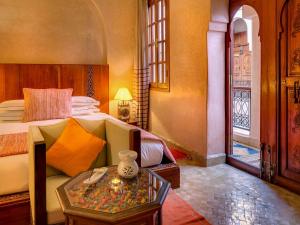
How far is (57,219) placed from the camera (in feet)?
5.79

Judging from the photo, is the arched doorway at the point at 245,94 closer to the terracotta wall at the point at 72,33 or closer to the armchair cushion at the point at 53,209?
the terracotta wall at the point at 72,33

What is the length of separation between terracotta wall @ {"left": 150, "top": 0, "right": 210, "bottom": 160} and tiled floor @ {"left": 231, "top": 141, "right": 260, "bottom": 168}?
641mm

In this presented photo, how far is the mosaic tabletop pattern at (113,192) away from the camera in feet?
4.51

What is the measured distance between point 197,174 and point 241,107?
2545 millimetres

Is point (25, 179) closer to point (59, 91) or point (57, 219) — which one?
point (57, 219)

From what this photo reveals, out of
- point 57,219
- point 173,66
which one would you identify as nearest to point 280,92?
point 173,66

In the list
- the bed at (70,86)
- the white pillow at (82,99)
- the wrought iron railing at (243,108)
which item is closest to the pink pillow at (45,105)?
the bed at (70,86)

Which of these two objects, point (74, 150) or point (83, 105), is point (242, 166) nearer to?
point (74, 150)

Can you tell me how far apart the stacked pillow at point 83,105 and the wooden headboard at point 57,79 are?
28 cm

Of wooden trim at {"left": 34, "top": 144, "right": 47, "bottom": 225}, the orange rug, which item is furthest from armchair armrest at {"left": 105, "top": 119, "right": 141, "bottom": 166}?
wooden trim at {"left": 34, "top": 144, "right": 47, "bottom": 225}

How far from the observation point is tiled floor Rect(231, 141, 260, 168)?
12.4ft

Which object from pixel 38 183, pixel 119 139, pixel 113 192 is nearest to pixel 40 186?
pixel 38 183

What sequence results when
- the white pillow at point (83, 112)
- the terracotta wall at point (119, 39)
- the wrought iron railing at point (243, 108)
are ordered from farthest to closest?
1. the wrought iron railing at point (243, 108)
2. the terracotta wall at point (119, 39)
3. the white pillow at point (83, 112)

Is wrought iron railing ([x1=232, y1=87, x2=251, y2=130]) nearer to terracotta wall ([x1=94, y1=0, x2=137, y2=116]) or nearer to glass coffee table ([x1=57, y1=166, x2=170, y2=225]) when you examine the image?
terracotta wall ([x1=94, y1=0, x2=137, y2=116])
